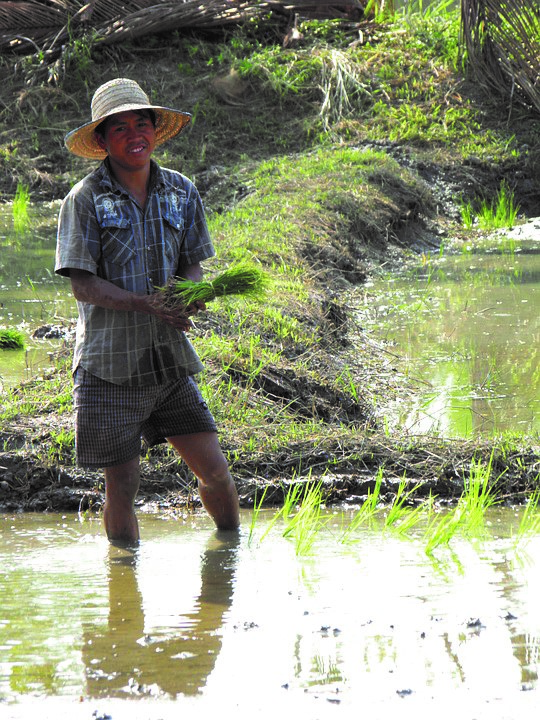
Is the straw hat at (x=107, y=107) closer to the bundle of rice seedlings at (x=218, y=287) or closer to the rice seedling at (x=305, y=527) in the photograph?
the bundle of rice seedlings at (x=218, y=287)

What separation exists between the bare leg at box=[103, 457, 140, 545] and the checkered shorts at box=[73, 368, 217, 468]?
0.17ft

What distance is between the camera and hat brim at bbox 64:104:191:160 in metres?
3.15

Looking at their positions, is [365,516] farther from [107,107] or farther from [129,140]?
[107,107]

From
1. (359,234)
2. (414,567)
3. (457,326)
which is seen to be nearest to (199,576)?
(414,567)

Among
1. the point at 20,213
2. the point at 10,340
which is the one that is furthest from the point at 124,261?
the point at 20,213

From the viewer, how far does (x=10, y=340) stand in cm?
555

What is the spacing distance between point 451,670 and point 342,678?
252mm

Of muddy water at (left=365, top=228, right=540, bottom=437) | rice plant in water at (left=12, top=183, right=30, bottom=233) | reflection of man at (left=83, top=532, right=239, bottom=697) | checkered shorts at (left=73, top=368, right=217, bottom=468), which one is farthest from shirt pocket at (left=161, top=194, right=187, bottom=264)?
rice plant in water at (left=12, top=183, right=30, bottom=233)

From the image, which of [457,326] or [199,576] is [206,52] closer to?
[457,326]

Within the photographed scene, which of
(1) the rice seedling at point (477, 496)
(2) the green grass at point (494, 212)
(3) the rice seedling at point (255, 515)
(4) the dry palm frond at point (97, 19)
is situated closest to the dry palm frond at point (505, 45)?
(2) the green grass at point (494, 212)

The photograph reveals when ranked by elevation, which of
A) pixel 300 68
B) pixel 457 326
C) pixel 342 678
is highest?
pixel 300 68

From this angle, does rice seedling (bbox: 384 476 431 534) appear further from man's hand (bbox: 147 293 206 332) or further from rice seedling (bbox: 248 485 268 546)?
man's hand (bbox: 147 293 206 332)

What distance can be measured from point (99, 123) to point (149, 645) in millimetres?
1574

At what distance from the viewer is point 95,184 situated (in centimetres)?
313
